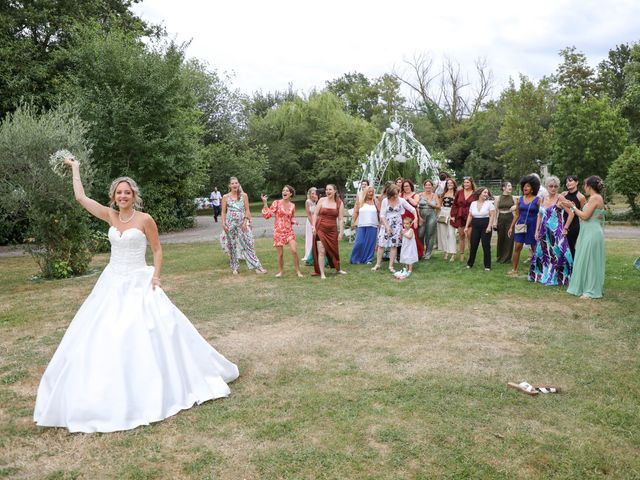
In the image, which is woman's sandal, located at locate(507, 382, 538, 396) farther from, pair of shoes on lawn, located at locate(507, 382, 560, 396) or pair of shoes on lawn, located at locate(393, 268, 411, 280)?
pair of shoes on lawn, located at locate(393, 268, 411, 280)

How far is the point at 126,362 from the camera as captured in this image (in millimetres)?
4375

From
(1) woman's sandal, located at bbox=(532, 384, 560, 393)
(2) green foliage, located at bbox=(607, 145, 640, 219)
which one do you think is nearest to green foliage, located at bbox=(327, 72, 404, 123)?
(2) green foliage, located at bbox=(607, 145, 640, 219)

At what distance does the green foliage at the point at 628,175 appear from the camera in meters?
20.7

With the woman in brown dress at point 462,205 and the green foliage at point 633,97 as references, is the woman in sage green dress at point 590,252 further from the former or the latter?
the green foliage at point 633,97

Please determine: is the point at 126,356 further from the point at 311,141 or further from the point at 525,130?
the point at 311,141

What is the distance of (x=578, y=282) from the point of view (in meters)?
8.57

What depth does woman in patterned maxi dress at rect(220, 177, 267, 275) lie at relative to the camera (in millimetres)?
11070

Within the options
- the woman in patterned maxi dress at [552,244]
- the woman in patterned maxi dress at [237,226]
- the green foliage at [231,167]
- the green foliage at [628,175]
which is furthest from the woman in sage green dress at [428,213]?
the green foliage at [231,167]

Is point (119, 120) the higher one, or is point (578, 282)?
point (119, 120)

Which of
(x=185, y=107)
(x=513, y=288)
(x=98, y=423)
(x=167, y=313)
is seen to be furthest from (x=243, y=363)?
(x=185, y=107)

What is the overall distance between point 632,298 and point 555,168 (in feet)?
74.9

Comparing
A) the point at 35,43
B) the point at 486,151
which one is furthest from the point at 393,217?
the point at 486,151

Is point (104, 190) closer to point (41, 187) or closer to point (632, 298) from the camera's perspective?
point (41, 187)

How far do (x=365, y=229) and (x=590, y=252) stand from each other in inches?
200
